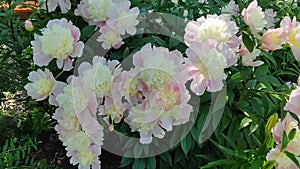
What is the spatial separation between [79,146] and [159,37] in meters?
0.43

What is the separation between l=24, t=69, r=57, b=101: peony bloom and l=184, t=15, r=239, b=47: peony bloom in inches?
15.2

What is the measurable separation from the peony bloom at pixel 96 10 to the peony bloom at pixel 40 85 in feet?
0.67

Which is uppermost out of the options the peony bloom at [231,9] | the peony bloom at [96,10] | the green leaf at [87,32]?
the peony bloom at [96,10]

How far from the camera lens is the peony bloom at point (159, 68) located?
1.03 meters

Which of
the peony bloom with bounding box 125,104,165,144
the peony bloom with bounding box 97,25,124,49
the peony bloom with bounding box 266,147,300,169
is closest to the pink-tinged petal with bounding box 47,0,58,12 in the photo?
the peony bloom with bounding box 97,25,124,49

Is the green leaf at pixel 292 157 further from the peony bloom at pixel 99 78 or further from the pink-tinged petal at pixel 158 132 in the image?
the peony bloom at pixel 99 78

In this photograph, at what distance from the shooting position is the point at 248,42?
117 centimetres

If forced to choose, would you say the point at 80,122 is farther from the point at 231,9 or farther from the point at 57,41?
the point at 231,9

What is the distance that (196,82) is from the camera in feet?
3.47

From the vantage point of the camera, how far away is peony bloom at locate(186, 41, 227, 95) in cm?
104

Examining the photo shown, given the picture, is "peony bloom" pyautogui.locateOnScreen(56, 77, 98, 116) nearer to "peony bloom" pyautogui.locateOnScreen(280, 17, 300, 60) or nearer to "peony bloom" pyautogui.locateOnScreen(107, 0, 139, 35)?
"peony bloom" pyautogui.locateOnScreen(107, 0, 139, 35)

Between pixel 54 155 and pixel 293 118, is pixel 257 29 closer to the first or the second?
pixel 293 118

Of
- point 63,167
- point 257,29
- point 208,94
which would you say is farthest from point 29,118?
point 257,29

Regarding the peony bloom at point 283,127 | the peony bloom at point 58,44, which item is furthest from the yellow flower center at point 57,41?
the peony bloom at point 283,127
